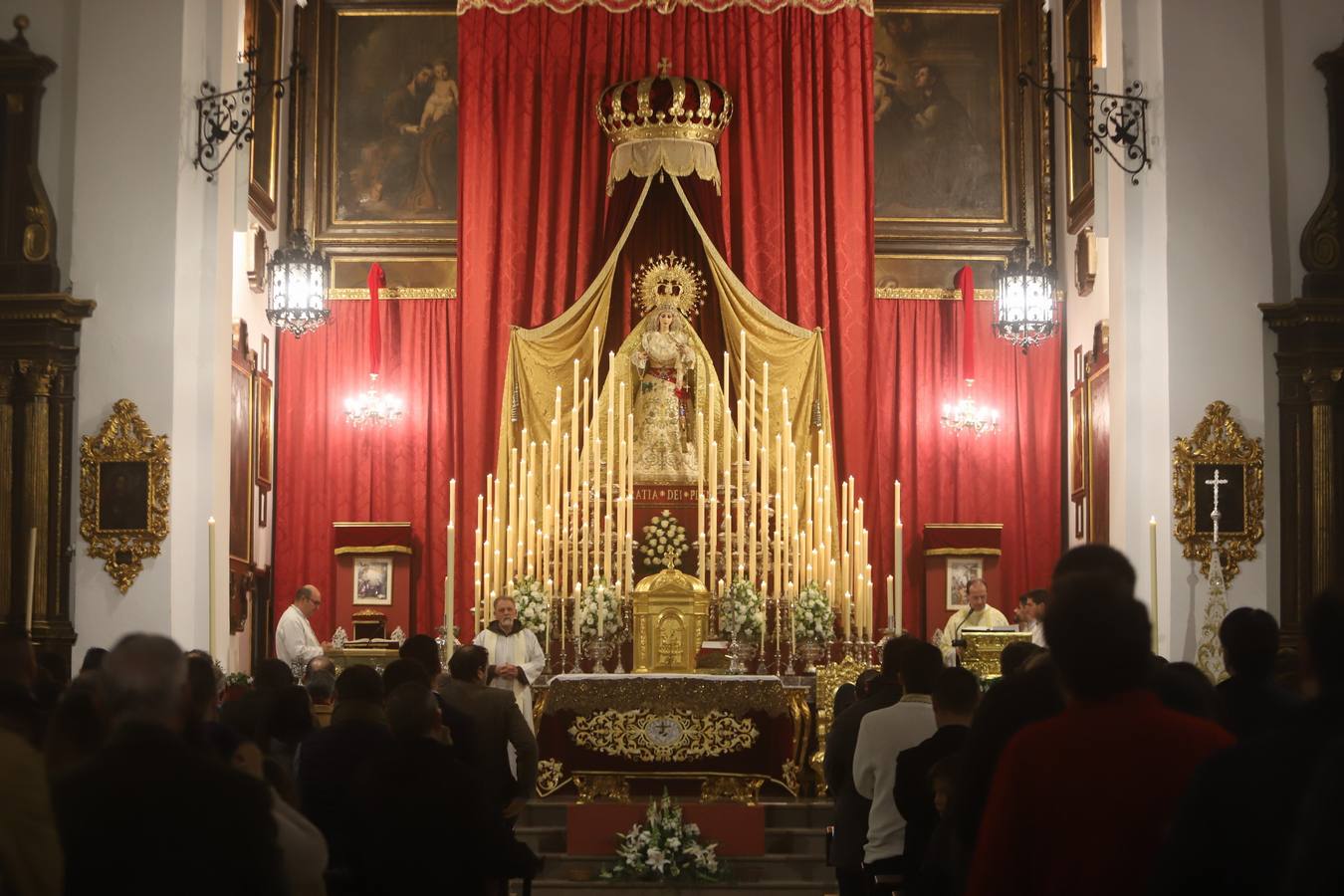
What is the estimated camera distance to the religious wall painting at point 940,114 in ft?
67.5

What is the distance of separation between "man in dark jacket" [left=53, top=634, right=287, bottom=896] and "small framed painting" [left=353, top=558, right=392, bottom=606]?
1561cm

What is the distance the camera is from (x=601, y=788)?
1346 centimetres

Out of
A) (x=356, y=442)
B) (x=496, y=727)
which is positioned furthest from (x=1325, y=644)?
(x=356, y=442)

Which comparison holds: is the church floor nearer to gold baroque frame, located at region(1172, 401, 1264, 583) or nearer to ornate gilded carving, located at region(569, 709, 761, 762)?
ornate gilded carving, located at region(569, 709, 761, 762)

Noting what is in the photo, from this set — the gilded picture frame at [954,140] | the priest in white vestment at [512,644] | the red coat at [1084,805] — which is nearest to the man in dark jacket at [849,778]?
the red coat at [1084,805]

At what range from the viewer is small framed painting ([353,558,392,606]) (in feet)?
63.9

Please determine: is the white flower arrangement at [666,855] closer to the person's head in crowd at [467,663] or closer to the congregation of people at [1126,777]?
the person's head in crowd at [467,663]

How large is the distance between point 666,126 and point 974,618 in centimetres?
549

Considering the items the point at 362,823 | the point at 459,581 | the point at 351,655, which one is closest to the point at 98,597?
the point at 351,655

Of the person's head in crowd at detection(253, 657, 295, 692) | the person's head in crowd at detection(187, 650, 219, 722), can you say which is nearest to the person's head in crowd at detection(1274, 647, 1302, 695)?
the person's head in crowd at detection(253, 657, 295, 692)

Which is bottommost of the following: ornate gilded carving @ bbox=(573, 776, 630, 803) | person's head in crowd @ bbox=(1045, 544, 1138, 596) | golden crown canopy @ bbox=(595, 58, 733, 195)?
ornate gilded carving @ bbox=(573, 776, 630, 803)

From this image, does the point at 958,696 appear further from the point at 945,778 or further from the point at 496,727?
the point at 496,727

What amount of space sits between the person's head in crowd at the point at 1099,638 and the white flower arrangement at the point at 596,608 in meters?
11.0

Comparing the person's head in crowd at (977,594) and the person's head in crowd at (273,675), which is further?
the person's head in crowd at (977,594)
